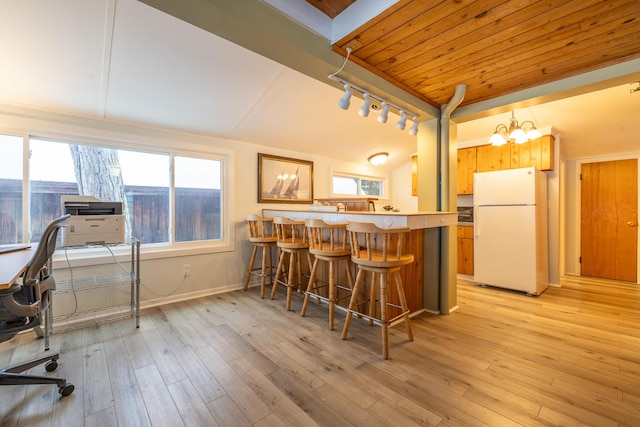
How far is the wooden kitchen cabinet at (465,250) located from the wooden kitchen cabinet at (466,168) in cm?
62

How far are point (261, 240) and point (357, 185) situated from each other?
2679 millimetres

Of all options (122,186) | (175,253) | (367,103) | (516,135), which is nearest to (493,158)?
(516,135)

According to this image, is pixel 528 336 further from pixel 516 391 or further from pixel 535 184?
pixel 535 184

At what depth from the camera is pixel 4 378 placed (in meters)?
1.49

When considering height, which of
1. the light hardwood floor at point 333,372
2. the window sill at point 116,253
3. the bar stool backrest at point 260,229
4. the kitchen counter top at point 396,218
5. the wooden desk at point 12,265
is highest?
the kitchen counter top at point 396,218

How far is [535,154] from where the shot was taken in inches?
148

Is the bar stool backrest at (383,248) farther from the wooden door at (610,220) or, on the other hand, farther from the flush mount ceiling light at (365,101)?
the wooden door at (610,220)

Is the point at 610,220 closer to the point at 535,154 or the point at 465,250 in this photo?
the point at 535,154

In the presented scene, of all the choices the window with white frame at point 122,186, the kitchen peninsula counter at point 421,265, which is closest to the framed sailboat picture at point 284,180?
the window with white frame at point 122,186

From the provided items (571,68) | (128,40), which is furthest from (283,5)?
(571,68)

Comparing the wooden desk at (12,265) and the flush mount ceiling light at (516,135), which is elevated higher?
the flush mount ceiling light at (516,135)

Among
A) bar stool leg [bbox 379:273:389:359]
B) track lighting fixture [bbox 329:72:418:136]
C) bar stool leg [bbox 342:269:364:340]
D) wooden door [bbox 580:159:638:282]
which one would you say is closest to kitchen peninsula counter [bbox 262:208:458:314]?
bar stool leg [bbox 342:269:364:340]

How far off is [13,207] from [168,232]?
1259 mm

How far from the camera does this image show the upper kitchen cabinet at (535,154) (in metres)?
3.68
